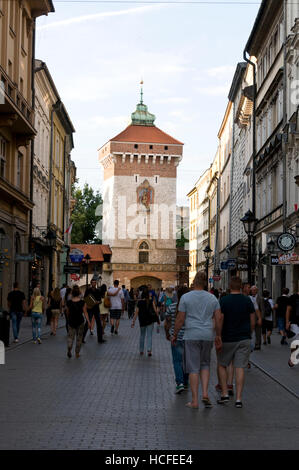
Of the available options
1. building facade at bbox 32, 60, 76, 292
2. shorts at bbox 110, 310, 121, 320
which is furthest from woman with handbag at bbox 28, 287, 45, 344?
building facade at bbox 32, 60, 76, 292

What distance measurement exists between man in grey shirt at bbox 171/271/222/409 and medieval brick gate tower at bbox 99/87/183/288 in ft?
260

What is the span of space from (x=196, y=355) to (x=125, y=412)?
1.40 m

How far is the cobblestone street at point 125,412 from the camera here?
8117mm

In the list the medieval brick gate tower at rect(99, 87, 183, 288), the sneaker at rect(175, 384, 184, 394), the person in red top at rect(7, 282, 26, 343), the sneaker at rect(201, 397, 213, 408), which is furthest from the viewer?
Result: the medieval brick gate tower at rect(99, 87, 183, 288)

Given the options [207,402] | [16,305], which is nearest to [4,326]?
[16,305]

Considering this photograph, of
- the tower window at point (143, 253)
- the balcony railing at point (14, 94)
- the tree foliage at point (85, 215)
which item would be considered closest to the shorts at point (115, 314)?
the balcony railing at point (14, 94)

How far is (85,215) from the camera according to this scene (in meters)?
106

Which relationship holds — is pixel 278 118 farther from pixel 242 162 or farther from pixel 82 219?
pixel 82 219

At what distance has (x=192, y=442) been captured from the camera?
26.3 ft

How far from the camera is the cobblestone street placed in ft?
26.6

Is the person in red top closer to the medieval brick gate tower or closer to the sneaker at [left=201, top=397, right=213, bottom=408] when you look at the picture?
the sneaker at [left=201, top=397, right=213, bottom=408]

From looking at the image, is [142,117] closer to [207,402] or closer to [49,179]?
[49,179]
